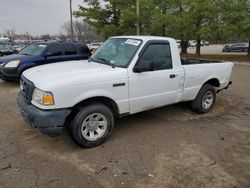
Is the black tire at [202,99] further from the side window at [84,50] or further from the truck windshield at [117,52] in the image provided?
the side window at [84,50]

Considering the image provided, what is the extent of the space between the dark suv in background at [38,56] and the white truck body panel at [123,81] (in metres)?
4.55

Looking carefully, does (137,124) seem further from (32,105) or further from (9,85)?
(9,85)

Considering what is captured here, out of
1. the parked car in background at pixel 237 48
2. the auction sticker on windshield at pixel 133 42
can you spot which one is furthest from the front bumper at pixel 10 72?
the parked car in background at pixel 237 48

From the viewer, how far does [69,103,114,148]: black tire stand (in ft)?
11.9

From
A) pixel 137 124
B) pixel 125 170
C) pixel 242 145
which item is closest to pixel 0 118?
pixel 137 124

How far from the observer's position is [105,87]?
3729 mm

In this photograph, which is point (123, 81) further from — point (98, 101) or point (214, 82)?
point (214, 82)

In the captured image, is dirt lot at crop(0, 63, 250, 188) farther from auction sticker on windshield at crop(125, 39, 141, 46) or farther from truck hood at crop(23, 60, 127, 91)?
auction sticker on windshield at crop(125, 39, 141, 46)

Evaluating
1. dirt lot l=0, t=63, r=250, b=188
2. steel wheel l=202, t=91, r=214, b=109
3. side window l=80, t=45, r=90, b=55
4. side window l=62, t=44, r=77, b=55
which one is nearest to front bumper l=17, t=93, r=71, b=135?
dirt lot l=0, t=63, r=250, b=188

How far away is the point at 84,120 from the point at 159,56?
1887 millimetres

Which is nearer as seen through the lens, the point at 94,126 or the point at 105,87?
the point at 105,87

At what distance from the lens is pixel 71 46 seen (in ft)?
31.3

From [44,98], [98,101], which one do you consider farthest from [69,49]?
[44,98]

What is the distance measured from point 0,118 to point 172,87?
12.5ft
